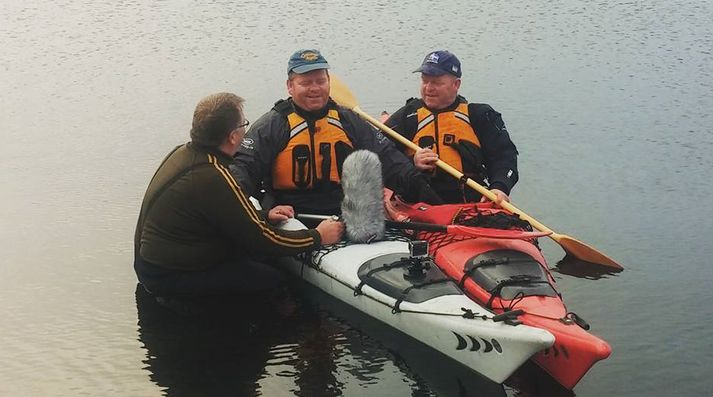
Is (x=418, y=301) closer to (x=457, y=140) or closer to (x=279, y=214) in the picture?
(x=279, y=214)

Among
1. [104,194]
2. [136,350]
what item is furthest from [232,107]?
[104,194]

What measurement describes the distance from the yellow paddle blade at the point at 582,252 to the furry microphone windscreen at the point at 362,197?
Answer: 1451mm

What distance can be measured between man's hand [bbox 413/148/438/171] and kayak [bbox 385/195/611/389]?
313mm

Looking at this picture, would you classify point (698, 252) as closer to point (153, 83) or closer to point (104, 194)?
point (104, 194)

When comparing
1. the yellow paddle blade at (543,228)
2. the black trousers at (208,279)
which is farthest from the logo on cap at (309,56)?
the black trousers at (208,279)

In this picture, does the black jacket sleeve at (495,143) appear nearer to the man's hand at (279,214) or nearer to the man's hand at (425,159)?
the man's hand at (425,159)

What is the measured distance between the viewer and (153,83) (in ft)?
43.0

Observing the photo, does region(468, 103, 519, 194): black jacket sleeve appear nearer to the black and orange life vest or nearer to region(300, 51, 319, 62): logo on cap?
the black and orange life vest

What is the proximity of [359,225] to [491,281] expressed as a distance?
1080 mm

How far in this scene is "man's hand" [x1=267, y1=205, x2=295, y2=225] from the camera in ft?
18.5

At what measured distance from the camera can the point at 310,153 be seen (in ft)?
19.5

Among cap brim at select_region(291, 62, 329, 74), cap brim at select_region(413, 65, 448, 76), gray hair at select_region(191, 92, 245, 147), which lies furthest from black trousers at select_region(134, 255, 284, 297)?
cap brim at select_region(413, 65, 448, 76)

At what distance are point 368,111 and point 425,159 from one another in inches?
202

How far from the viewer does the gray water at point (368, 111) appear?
4898mm
